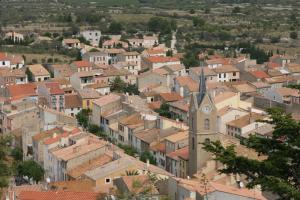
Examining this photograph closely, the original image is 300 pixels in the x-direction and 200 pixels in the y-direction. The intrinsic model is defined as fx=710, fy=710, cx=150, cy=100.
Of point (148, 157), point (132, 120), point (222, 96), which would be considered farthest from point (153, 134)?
point (222, 96)

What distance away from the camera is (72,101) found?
45.5 metres

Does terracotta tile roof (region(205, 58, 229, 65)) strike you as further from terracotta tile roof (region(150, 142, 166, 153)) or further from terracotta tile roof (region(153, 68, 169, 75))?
terracotta tile roof (region(150, 142, 166, 153))

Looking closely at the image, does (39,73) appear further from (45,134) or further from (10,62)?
(45,134)

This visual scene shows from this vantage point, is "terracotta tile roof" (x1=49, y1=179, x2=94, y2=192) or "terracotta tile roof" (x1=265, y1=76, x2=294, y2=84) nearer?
"terracotta tile roof" (x1=49, y1=179, x2=94, y2=192)

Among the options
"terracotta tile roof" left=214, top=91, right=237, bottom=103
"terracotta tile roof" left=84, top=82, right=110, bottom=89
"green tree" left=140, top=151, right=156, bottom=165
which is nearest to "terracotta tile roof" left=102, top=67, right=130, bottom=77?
"terracotta tile roof" left=84, top=82, right=110, bottom=89

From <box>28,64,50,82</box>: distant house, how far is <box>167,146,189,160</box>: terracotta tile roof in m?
25.9

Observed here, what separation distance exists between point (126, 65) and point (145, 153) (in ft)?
92.9

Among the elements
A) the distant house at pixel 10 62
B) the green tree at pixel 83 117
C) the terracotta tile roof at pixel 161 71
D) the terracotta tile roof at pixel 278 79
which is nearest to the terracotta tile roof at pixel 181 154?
the green tree at pixel 83 117

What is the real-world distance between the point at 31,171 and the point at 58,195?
8.21 m

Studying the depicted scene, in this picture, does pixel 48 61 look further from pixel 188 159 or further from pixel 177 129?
pixel 188 159

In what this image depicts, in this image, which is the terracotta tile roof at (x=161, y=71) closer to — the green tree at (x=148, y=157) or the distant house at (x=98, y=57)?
the distant house at (x=98, y=57)

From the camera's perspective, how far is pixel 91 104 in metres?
44.8

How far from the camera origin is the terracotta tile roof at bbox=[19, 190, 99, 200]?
21.5m

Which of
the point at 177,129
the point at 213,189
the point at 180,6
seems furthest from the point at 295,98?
the point at 180,6
